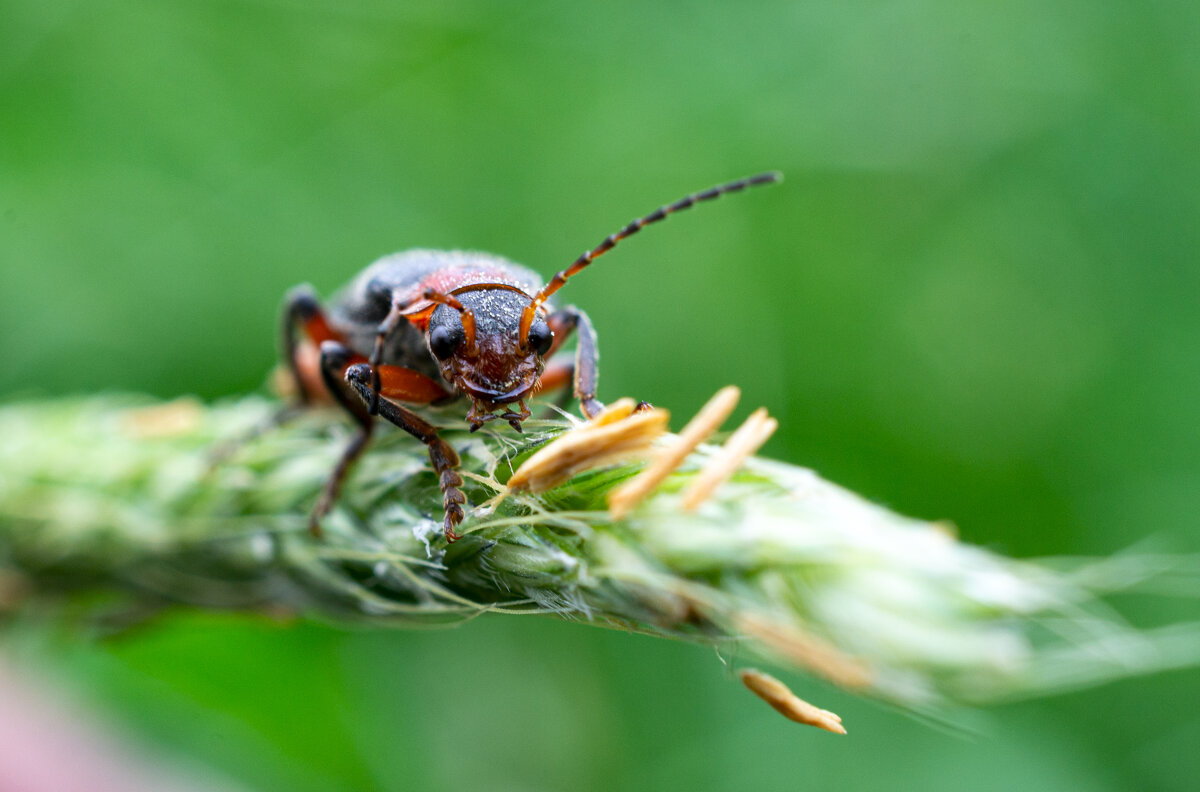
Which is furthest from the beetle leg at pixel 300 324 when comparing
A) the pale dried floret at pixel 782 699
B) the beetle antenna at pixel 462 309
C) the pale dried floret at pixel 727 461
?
the pale dried floret at pixel 782 699

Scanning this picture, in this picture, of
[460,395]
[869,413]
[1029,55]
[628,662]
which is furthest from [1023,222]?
[460,395]

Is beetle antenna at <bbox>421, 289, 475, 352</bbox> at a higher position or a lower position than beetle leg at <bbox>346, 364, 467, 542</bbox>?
higher

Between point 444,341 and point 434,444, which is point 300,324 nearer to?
point 444,341

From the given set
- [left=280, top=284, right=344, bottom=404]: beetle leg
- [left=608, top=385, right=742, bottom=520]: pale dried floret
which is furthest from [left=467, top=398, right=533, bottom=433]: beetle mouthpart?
[left=280, top=284, right=344, bottom=404]: beetle leg

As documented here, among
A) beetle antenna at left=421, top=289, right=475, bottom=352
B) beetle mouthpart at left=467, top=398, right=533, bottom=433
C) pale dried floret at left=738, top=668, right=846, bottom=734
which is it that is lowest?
pale dried floret at left=738, top=668, right=846, bottom=734

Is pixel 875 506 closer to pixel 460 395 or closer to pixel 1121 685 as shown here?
pixel 460 395

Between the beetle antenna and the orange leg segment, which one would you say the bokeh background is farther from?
the beetle antenna

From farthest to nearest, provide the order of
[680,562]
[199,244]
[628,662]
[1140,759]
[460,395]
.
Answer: [199,244] → [628,662] → [1140,759] → [460,395] → [680,562]
